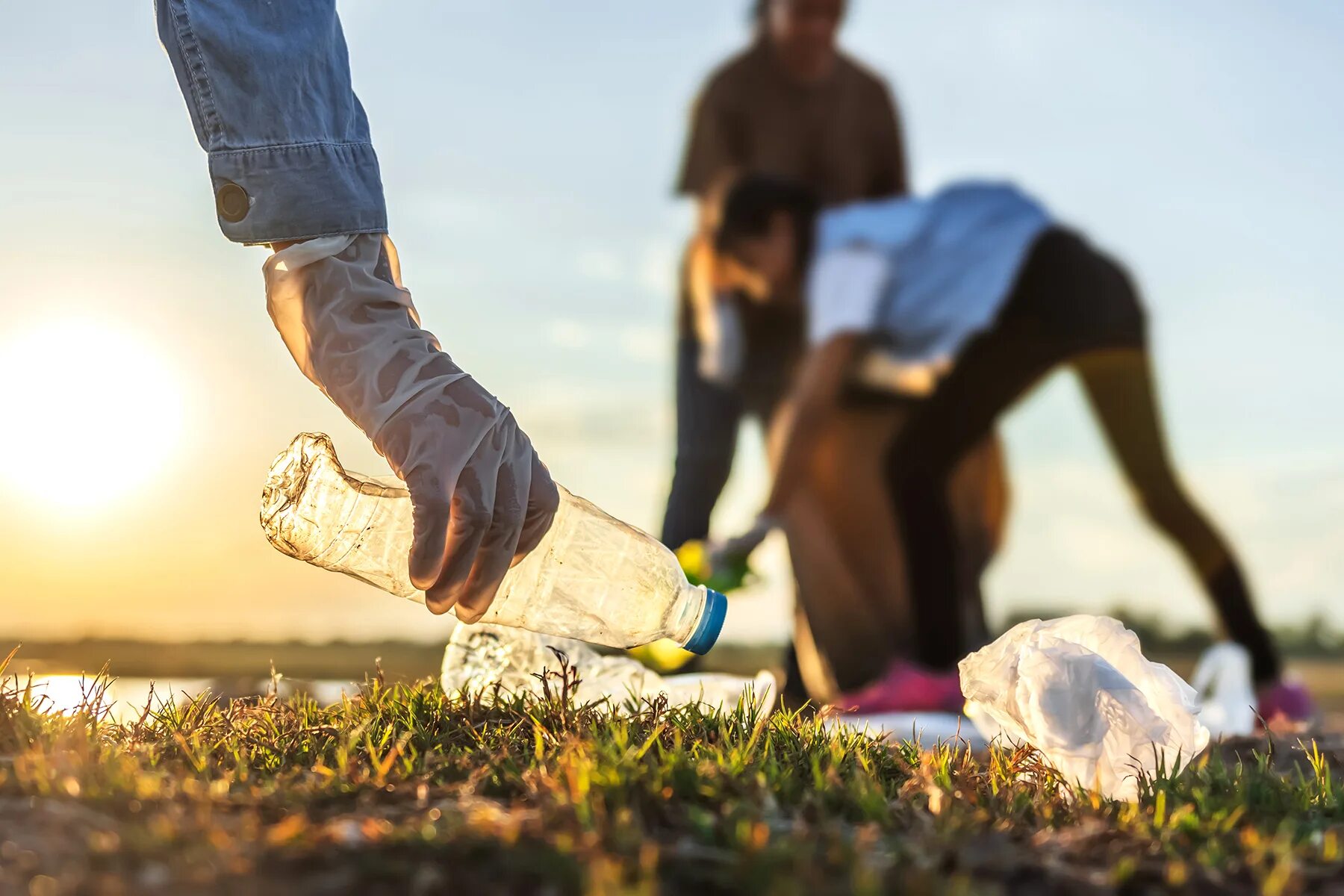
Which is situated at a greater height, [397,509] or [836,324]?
[836,324]

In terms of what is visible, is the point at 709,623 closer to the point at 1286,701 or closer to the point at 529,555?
the point at 529,555

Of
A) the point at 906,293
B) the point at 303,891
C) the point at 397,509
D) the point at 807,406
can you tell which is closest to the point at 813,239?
the point at 906,293

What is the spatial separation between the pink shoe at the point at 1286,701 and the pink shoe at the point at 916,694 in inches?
A: 56.3

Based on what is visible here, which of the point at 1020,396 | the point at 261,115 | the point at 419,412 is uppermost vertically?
the point at 1020,396

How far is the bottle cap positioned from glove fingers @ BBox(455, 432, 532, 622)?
1.41ft

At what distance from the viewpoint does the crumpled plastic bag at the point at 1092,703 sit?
6.64 ft

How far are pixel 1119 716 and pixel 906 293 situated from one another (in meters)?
3.81

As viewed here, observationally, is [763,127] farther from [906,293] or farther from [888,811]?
[888,811]

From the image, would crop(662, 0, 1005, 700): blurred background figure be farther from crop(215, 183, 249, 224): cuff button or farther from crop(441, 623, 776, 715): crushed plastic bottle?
crop(215, 183, 249, 224): cuff button

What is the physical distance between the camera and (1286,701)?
17.1 feet

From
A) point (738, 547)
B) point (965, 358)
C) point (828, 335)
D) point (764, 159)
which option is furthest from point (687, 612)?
point (764, 159)

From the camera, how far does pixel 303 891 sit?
1182 mm

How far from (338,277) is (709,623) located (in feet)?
3.45

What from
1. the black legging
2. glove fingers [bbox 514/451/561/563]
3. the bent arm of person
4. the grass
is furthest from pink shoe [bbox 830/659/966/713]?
glove fingers [bbox 514/451/561/563]
